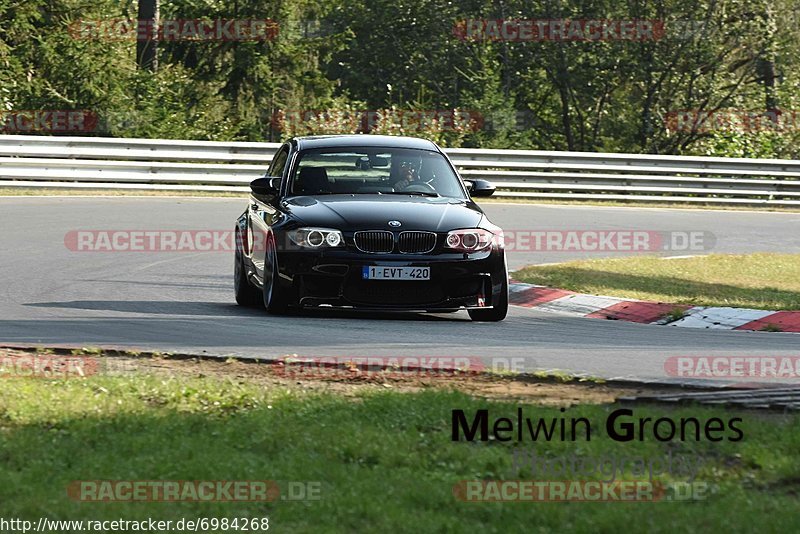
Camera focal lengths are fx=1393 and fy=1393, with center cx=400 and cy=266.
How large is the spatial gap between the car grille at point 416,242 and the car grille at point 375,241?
9 cm

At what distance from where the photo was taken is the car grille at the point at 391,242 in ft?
38.4

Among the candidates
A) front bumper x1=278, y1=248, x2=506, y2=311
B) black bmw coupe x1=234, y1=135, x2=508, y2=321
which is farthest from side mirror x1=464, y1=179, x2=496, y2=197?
front bumper x1=278, y1=248, x2=506, y2=311

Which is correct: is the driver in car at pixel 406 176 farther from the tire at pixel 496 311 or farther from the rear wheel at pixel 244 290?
the rear wheel at pixel 244 290

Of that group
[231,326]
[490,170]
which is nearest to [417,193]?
[231,326]

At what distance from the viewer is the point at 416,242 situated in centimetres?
1173

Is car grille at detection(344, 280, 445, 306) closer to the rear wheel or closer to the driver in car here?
the driver in car

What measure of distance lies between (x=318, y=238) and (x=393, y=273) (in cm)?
70

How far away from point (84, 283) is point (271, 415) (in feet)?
24.5

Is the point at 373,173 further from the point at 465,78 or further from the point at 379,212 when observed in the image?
the point at 465,78

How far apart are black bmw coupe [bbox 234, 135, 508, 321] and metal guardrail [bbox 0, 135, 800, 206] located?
14743mm

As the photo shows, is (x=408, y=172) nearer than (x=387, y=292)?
No

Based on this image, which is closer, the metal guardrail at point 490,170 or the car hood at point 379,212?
the car hood at point 379,212

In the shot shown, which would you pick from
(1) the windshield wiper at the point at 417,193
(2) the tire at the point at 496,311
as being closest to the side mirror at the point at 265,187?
(1) the windshield wiper at the point at 417,193

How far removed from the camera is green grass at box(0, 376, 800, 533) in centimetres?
550
